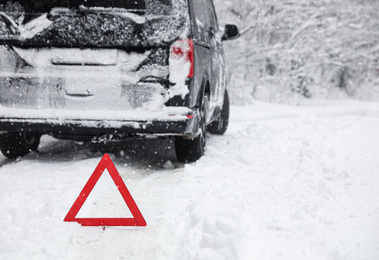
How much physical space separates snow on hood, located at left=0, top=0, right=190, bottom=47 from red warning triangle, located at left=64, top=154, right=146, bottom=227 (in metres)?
1.55

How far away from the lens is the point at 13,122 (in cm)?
440

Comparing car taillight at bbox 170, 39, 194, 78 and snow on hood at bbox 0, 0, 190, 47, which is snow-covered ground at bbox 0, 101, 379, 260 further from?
snow on hood at bbox 0, 0, 190, 47

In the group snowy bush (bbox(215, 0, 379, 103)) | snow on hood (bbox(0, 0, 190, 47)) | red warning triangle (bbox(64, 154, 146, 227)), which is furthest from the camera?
snowy bush (bbox(215, 0, 379, 103))

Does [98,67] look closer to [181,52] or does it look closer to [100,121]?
[100,121]

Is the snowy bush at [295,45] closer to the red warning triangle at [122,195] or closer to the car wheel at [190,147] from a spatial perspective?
the car wheel at [190,147]

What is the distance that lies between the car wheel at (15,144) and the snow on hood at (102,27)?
132 cm

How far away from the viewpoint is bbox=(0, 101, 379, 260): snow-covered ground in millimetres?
2818

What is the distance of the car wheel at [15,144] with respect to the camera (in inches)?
201

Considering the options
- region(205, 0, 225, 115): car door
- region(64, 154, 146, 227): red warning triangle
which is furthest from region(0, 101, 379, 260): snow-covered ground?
region(205, 0, 225, 115): car door

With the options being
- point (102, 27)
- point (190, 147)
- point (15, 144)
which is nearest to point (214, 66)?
point (190, 147)

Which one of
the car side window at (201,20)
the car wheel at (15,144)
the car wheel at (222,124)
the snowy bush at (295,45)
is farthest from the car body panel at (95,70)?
the snowy bush at (295,45)

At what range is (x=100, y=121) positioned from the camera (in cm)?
435

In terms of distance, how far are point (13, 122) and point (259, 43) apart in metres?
13.4

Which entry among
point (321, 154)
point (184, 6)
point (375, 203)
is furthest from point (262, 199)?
point (321, 154)
